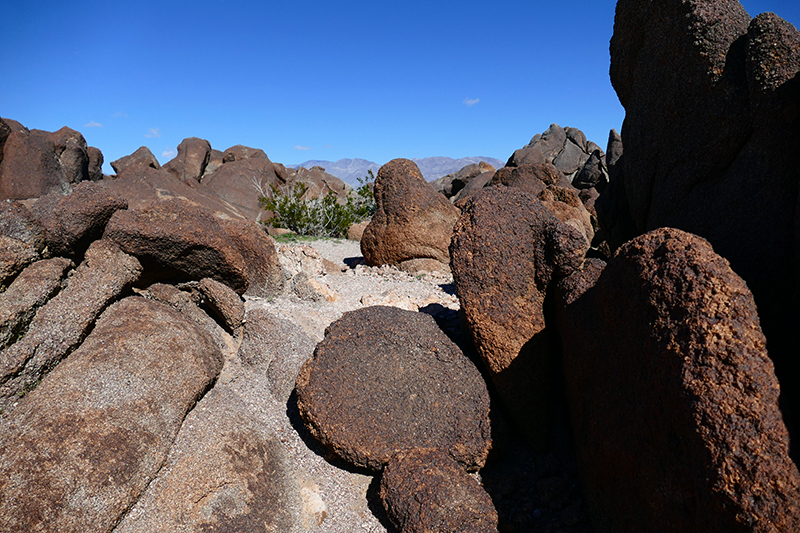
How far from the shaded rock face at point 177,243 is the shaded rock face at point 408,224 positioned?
376 cm

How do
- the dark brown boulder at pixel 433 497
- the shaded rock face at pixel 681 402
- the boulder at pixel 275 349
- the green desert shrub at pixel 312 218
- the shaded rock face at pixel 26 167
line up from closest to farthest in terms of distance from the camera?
the shaded rock face at pixel 681 402 < the dark brown boulder at pixel 433 497 < the boulder at pixel 275 349 < the shaded rock face at pixel 26 167 < the green desert shrub at pixel 312 218

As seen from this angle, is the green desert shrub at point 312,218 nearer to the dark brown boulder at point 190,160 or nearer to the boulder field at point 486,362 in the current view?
the boulder field at point 486,362

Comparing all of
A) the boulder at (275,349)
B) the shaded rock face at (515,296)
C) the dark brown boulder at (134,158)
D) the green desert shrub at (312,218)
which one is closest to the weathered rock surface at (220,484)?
the boulder at (275,349)

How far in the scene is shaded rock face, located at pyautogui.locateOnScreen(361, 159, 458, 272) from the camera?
8266 millimetres

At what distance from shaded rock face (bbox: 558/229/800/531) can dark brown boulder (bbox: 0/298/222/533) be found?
2793 millimetres

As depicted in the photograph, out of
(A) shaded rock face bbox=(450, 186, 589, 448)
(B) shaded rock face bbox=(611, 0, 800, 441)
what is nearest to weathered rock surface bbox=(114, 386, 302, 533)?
(A) shaded rock face bbox=(450, 186, 589, 448)

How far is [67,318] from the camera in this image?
11.5ft

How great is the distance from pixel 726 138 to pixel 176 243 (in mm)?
4174

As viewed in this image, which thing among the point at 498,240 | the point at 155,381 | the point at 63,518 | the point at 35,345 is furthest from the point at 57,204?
the point at 498,240

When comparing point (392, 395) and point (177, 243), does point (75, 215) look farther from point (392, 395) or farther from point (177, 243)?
point (392, 395)

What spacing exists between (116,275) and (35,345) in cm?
82

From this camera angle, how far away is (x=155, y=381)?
11.4 feet

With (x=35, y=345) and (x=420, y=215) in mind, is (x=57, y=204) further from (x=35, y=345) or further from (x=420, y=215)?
(x=420, y=215)

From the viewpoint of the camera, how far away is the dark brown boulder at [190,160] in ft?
92.0
